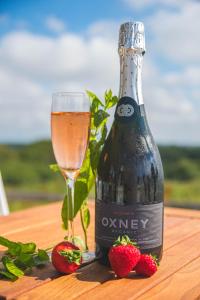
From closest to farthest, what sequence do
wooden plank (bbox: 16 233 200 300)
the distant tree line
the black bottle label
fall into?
wooden plank (bbox: 16 233 200 300) → the black bottle label → the distant tree line

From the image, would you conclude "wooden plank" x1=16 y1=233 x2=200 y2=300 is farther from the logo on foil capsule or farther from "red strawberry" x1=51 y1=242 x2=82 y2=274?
the logo on foil capsule

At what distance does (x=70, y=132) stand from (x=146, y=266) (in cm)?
34

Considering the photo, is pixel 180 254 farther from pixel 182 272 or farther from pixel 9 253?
pixel 9 253

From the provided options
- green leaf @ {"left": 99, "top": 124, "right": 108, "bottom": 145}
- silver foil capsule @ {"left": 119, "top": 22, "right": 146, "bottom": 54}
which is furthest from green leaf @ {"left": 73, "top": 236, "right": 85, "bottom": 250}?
silver foil capsule @ {"left": 119, "top": 22, "right": 146, "bottom": 54}

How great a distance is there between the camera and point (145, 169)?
3.77ft

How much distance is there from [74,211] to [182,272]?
0.29 m

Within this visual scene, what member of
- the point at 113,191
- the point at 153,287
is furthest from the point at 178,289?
the point at 113,191

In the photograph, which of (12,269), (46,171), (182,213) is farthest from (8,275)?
(46,171)

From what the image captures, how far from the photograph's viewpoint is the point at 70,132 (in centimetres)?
110

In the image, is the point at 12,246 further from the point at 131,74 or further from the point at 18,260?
the point at 131,74

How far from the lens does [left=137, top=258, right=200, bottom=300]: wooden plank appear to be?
3.05 ft

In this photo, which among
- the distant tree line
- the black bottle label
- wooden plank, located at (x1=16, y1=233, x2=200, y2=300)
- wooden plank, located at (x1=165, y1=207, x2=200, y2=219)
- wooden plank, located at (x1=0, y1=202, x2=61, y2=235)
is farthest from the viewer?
the distant tree line

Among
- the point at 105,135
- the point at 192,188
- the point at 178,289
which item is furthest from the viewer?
the point at 192,188

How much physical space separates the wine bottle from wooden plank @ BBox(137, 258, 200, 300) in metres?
0.08
